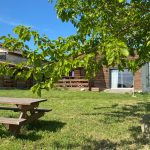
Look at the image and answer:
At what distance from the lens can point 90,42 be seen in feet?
20.4

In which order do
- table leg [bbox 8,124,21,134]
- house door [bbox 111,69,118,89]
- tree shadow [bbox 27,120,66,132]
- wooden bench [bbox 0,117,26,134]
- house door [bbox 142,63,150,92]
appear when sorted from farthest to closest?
house door [bbox 111,69,118,89], house door [bbox 142,63,150,92], tree shadow [bbox 27,120,66,132], table leg [bbox 8,124,21,134], wooden bench [bbox 0,117,26,134]

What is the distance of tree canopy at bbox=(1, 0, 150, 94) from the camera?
5.33 m

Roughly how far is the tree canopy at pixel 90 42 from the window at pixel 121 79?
25.4 m

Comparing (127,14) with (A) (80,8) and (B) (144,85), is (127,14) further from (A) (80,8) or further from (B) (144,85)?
(B) (144,85)

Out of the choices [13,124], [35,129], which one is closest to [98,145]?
[13,124]

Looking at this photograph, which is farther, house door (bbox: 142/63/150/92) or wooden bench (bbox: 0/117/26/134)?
house door (bbox: 142/63/150/92)

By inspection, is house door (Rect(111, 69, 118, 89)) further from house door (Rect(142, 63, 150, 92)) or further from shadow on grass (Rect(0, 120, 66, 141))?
shadow on grass (Rect(0, 120, 66, 141))

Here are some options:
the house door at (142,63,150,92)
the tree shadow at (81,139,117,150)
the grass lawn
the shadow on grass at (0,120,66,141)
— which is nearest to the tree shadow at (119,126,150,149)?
the grass lawn

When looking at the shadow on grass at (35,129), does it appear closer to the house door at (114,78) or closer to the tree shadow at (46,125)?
the tree shadow at (46,125)

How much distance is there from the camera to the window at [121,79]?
106 ft

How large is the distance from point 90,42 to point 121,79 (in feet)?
88.1

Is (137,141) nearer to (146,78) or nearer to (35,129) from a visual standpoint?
(35,129)

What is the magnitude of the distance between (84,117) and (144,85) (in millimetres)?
19599

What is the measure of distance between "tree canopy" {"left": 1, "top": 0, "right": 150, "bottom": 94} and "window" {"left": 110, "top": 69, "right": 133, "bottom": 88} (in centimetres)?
2541
